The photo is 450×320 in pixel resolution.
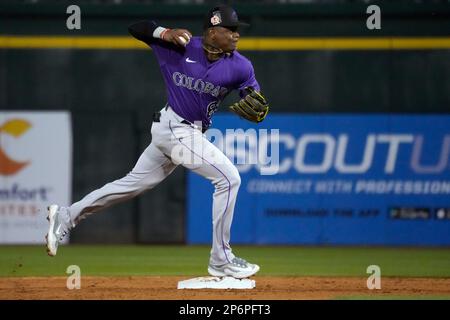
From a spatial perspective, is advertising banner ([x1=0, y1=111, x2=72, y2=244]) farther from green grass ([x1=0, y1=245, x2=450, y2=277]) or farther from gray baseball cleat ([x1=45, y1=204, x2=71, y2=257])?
gray baseball cleat ([x1=45, y1=204, x2=71, y2=257])

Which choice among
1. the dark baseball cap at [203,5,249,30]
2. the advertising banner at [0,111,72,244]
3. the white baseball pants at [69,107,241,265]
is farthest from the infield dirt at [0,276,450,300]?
the advertising banner at [0,111,72,244]

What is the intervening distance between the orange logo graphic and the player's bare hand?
6082 mm

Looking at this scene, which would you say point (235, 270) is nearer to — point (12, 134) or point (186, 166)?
point (186, 166)

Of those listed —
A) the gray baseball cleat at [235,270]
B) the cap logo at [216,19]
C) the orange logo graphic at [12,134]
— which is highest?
the cap logo at [216,19]

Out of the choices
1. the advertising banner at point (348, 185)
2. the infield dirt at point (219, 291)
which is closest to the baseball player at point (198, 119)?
the infield dirt at point (219, 291)

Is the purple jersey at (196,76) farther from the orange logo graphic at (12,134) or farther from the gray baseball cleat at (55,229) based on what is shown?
the orange logo graphic at (12,134)

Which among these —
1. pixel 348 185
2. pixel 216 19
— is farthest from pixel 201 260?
pixel 216 19

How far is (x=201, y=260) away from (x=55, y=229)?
3.28 m

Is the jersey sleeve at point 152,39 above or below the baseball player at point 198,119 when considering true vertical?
above

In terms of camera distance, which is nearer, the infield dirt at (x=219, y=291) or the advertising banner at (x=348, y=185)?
the infield dirt at (x=219, y=291)

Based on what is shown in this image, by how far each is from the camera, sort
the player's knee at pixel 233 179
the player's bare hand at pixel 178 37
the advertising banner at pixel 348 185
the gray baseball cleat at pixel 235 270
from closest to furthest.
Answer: the player's bare hand at pixel 178 37 → the player's knee at pixel 233 179 → the gray baseball cleat at pixel 235 270 → the advertising banner at pixel 348 185

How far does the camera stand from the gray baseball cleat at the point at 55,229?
710 centimetres

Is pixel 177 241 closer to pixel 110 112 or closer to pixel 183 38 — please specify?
pixel 110 112
